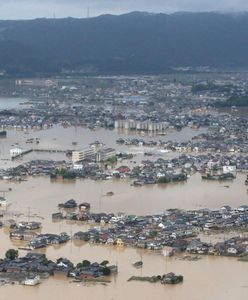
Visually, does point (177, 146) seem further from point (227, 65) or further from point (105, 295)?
point (227, 65)

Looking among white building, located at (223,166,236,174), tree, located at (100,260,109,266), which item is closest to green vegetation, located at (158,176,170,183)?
white building, located at (223,166,236,174)

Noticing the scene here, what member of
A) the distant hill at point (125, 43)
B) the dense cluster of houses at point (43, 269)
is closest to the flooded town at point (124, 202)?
the dense cluster of houses at point (43, 269)

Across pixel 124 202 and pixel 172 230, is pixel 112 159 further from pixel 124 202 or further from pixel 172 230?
pixel 172 230

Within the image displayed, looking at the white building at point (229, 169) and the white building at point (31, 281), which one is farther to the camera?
the white building at point (229, 169)

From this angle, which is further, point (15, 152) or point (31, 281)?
point (15, 152)

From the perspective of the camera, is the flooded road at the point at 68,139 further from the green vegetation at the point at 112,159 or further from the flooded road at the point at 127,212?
the green vegetation at the point at 112,159

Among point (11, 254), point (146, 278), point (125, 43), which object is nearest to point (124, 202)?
point (11, 254)

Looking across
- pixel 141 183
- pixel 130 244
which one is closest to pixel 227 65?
pixel 141 183
